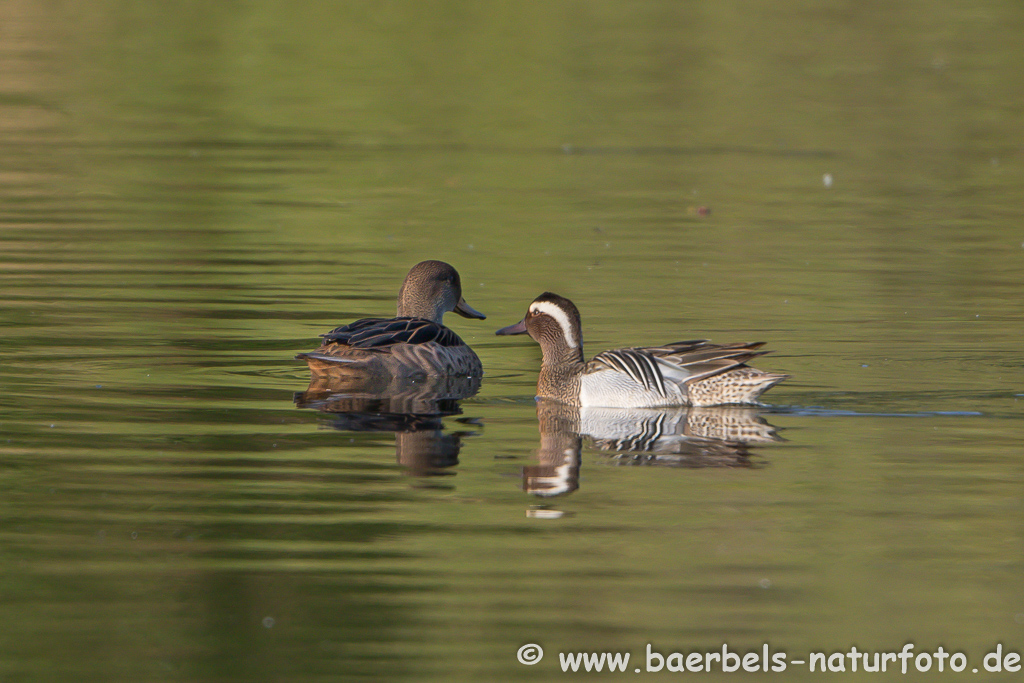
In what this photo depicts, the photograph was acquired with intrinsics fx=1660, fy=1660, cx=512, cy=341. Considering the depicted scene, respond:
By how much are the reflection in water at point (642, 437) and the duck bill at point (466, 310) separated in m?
2.42

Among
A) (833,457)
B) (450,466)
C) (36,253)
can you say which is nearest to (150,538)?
(450,466)

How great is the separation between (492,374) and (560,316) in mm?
1166

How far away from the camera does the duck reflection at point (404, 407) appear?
9.06 metres

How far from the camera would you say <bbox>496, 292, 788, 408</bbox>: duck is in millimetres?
10219

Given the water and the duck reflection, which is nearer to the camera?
the water

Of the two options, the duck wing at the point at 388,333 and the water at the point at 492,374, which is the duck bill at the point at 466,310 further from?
the duck wing at the point at 388,333

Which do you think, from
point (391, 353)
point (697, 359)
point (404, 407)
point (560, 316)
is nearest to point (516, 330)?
point (560, 316)

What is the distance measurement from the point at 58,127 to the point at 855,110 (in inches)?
508

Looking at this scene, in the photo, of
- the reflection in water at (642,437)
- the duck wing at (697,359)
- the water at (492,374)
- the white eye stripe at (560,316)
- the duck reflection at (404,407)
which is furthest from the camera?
the white eye stripe at (560,316)

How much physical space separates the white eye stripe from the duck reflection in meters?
0.73

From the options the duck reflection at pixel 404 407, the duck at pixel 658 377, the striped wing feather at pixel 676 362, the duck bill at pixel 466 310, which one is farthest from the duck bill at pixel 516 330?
the duck bill at pixel 466 310

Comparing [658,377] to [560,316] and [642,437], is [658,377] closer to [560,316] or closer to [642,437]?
[642,437]

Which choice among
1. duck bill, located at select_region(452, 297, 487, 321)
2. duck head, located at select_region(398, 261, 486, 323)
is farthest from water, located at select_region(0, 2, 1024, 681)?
duck head, located at select_region(398, 261, 486, 323)

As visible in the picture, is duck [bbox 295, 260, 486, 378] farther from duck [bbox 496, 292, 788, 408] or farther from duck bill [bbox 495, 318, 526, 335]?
duck [bbox 496, 292, 788, 408]
